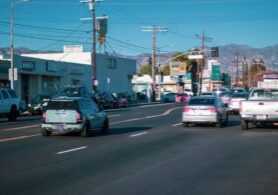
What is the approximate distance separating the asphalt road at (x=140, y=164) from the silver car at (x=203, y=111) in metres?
4.27

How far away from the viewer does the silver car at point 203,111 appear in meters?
27.4

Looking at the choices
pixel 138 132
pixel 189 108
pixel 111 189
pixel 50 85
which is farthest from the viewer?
pixel 50 85

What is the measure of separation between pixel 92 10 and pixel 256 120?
3426cm

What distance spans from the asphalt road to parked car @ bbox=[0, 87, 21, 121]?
12.0 metres

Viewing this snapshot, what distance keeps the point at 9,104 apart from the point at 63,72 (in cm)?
2820

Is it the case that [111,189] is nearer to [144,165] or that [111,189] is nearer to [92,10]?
[144,165]

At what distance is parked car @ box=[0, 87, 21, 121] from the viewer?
3475 centimetres

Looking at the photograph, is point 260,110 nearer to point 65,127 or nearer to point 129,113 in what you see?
point 65,127

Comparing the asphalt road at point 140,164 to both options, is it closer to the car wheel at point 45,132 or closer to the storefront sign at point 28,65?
the car wheel at point 45,132

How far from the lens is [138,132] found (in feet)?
80.5

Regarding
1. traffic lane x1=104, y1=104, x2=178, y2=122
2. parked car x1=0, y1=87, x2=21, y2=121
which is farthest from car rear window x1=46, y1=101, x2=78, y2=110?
parked car x1=0, y1=87, x2=21, y2=121

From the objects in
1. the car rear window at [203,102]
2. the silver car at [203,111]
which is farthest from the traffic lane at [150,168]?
the car rear window at [203,102]

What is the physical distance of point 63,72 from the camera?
63.3m

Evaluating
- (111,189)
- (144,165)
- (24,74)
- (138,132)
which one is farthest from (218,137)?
(24,74)
